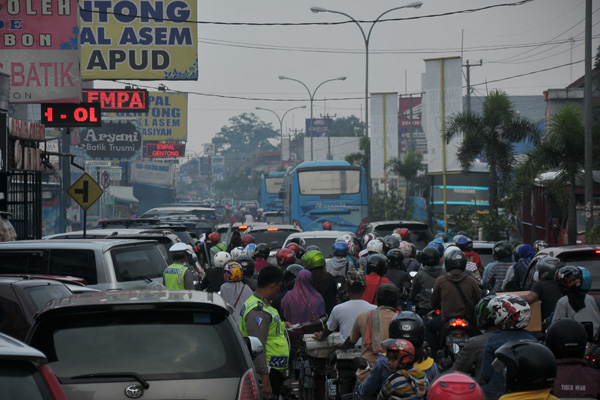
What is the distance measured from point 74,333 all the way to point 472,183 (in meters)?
36.9

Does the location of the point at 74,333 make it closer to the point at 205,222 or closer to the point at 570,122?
the point at 570,122

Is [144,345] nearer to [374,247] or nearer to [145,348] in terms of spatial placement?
[145,348]

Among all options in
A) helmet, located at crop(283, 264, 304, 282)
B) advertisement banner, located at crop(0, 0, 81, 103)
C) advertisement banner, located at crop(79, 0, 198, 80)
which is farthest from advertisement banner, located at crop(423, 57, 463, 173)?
helmet, located at crop(283, 264, 304, 282)

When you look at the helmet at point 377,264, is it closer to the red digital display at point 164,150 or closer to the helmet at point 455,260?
the helmet at point 455,260

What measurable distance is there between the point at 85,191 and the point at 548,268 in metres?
15.1

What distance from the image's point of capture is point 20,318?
784 centimetres

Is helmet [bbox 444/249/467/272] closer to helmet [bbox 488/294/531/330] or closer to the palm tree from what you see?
helmet [bbox 488/294/531/330]

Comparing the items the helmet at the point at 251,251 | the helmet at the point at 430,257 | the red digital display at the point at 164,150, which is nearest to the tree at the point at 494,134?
the helmet at the point at 251,251

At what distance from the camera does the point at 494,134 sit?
3238 cm

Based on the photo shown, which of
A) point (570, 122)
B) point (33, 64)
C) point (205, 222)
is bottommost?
point (205, 222)

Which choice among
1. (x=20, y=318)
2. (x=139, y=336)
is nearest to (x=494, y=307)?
(x=139, y=336)

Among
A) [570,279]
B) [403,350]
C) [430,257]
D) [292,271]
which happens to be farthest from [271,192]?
[403,350]

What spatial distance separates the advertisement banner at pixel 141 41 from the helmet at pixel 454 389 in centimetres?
2598

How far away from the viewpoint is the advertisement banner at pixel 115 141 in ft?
179
